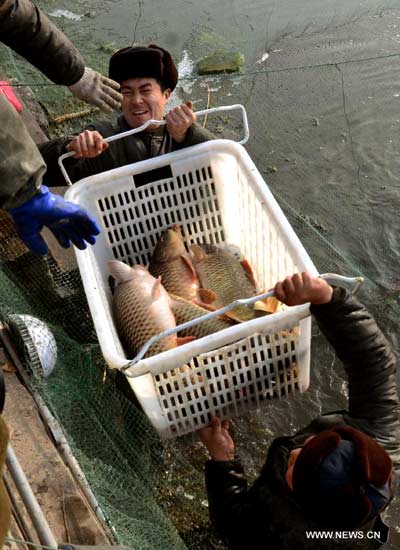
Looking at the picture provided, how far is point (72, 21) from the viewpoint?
714cm

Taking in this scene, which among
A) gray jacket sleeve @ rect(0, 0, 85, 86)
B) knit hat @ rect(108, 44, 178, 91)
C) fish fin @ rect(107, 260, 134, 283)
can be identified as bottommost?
fish fin @ rect(107, 260, 134, 283)

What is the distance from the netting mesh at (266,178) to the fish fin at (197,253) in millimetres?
773

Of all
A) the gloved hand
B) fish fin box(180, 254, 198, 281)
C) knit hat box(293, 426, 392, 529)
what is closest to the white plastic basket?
fish fin box(180, 254, 198, 281)

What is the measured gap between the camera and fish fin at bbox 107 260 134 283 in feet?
11.0

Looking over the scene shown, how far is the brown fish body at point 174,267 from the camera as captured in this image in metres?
3.46

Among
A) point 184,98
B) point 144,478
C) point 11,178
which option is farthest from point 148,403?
point 184,98

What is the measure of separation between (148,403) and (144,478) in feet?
1.81

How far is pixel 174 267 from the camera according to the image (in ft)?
11.5

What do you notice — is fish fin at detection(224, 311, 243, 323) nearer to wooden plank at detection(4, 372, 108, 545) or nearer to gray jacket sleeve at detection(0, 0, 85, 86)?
wooden plank at detection(4, 372, 108, 545)

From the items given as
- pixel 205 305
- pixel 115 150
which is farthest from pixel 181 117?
pixel 205 305

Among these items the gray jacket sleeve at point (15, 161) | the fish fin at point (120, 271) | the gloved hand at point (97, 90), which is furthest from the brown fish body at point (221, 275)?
the gloved hand at point (97, 90)

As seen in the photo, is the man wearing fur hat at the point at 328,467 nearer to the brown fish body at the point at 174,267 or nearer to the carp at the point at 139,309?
the carp at the point at 139,309

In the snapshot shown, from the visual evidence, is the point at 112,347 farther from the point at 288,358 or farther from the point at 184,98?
the point at 184,98

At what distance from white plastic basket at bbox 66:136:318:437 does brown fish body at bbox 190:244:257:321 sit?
0.42ft
